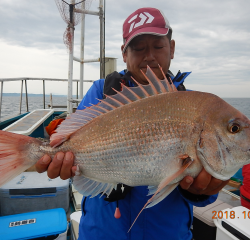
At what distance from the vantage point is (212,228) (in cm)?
328

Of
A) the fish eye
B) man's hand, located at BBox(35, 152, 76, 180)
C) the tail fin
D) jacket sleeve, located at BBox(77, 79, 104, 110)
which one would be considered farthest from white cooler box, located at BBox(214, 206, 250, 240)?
the tail fin

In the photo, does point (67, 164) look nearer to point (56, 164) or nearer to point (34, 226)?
point (56, 164)

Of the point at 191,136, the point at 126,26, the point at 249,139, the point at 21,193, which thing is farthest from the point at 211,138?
the point at 21,193

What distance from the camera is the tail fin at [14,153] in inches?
64.6

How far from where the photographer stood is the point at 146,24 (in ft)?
7.00

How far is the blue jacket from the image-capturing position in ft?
6.09

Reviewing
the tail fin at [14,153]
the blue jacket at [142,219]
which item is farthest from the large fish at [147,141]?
the blue jacket at [142,219]

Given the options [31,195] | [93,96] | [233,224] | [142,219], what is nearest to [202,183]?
[142,219]

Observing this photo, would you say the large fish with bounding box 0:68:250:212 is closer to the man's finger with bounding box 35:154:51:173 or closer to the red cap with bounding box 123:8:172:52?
the man's finger with bounding box 35:154:51:173

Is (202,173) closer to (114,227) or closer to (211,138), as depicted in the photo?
(211,138)

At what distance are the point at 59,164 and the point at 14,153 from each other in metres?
0.39

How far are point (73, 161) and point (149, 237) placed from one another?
39.6 inches

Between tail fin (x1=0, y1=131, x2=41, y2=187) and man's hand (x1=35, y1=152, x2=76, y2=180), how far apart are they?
0.25 feet

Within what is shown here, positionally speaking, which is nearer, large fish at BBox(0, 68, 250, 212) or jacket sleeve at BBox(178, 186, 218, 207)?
large fish at BBox(0, 68, 250, 212)
